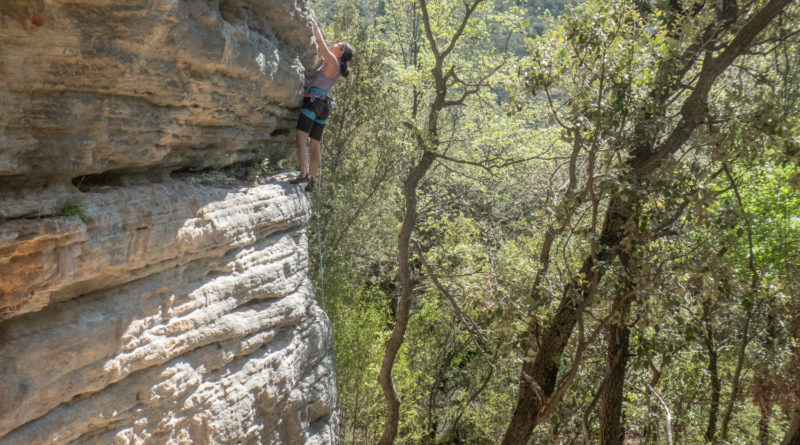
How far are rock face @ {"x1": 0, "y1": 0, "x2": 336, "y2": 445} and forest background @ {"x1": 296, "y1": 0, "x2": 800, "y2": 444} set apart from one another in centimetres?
290

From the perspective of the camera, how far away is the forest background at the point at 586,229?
5.48 meters

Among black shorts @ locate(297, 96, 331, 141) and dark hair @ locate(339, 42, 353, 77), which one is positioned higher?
dark hair @ locate(339, 42, 353, 77)

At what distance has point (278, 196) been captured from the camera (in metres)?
7.41

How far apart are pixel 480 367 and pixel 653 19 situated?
12411 millimetres

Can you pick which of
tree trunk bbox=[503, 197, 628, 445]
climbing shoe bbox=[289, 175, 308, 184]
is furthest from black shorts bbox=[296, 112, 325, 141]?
tree trunk bbox=[503, 197, 628, 445]

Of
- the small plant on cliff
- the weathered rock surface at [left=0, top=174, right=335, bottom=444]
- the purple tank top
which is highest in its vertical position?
the purple tank top

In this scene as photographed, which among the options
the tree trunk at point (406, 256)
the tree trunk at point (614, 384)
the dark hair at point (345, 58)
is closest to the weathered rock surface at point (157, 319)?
the dark hair at point (345, 58)

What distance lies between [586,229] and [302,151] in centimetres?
450

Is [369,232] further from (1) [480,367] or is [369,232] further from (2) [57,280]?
(2) [57,280]

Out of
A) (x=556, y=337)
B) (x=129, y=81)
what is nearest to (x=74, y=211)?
(x=129, y=81)

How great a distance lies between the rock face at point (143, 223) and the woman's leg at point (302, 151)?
78 cm

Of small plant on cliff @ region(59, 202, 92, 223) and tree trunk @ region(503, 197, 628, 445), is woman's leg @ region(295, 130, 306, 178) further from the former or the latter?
tree trunk @ region(503, 197, 628, 445)

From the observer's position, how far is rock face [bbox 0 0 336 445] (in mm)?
4219

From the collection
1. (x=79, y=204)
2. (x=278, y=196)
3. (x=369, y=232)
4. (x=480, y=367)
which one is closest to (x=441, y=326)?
(x=480, y=367)
